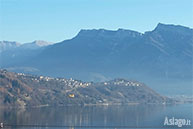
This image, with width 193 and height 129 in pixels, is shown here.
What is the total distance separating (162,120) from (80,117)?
25451 millimetres

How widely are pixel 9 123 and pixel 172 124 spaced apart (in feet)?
144

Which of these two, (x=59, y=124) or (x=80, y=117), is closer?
(x=59, y=124)

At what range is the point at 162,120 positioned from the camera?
162 meters

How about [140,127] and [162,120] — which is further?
[162,120]

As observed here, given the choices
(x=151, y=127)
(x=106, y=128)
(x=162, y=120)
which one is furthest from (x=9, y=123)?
(x=162, y=120)

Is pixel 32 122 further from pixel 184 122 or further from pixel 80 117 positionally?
pixel 184 122

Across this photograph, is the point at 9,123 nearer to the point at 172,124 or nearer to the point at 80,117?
the point at 80,117

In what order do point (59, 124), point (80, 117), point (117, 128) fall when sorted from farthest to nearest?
point (80, 117) < point (59, 124) < point (117, 128)

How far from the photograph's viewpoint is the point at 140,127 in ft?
449

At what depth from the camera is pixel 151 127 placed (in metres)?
135

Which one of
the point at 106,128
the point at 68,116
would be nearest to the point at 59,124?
the point at 106,128

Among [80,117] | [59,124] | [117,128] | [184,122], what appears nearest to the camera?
[117,128]

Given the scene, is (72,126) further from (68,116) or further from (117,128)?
(68,116)

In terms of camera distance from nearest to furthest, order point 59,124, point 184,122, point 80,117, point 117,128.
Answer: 1. point 117,128
2. point 59,124
3. point 184,122
4. point 80,117
